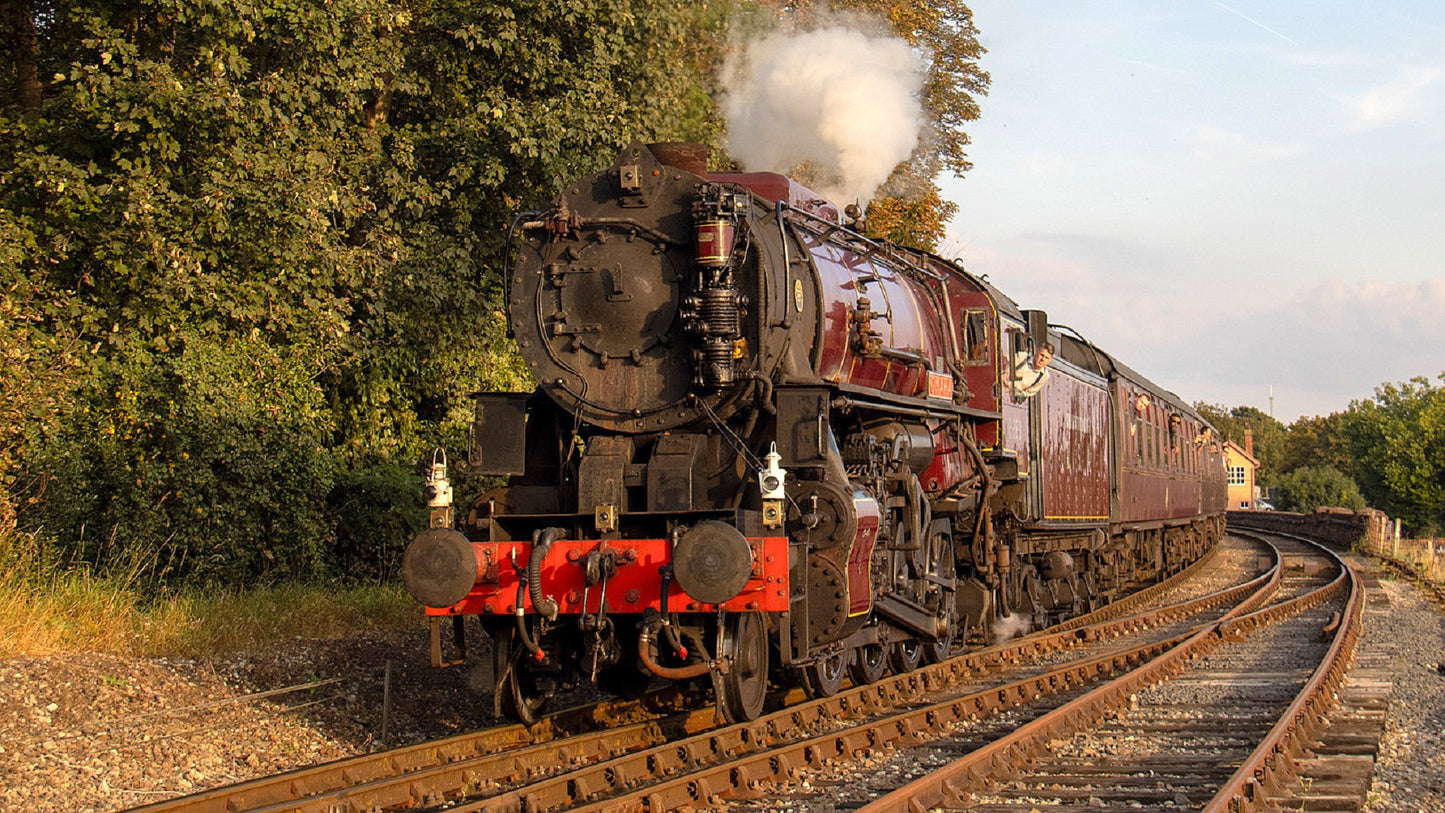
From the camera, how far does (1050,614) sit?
16.5 m

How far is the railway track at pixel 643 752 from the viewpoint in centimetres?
660

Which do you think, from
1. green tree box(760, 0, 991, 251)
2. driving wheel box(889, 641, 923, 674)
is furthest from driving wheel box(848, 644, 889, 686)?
green tree box(760, 0, 991, 251)

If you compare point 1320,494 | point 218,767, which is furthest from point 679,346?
point 1320,494

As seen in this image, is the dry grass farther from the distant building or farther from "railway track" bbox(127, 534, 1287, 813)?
the distant building

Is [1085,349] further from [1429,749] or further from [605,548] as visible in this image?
[605,548]

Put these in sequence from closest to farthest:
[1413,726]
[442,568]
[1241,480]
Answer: [442,568], [1413,726], [1241,480]

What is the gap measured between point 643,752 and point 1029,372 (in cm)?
765

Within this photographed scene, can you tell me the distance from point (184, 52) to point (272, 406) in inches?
147

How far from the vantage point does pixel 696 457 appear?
8.30m

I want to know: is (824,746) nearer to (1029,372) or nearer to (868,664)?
(868,664)

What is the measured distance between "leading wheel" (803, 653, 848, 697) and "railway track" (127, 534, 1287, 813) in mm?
97

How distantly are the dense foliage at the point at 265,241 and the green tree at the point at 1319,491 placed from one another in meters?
67.7

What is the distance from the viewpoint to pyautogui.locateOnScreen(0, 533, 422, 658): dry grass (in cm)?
989

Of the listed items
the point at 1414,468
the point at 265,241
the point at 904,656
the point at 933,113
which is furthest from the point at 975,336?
the point at 1414,468
